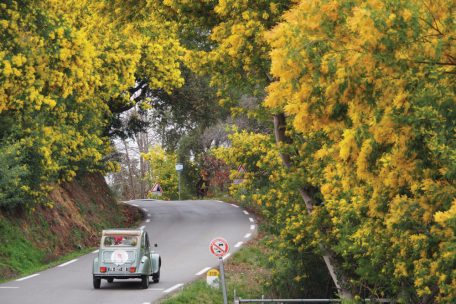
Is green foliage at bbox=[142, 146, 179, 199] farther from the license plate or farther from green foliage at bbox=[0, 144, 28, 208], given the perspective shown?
the license plate

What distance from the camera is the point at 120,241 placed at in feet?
74.7

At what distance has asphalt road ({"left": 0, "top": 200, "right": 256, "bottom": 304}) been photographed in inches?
812

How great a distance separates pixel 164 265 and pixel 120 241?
4670 mm

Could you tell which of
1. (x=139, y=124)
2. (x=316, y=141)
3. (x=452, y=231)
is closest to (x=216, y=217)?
(x=139, y=124)

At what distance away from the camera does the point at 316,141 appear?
18188 mm

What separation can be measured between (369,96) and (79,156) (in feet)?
76.0

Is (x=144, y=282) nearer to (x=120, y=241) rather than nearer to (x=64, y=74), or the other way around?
(x=120, y=241)

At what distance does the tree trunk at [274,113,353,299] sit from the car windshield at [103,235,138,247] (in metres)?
5.41

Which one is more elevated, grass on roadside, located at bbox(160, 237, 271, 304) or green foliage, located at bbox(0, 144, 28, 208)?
green foliage, located at bbox(0, 144, 28, 208)

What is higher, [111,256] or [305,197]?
[305,197]

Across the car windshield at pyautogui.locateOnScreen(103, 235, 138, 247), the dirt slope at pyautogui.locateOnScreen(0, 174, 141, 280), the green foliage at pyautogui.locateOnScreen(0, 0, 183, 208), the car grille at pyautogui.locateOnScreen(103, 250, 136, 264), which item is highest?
the green foliage at pyautogui.locateOnScreen(0, 0, 183, 208)

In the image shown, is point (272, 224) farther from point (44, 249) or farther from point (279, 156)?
point (44, 249)

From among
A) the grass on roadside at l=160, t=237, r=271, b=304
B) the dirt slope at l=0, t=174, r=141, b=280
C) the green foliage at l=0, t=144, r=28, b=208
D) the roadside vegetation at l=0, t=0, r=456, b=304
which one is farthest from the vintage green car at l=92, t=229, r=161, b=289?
the dirt slope at l=0, t=174, r=141, b=280

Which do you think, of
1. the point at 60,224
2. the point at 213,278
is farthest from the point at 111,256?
the point at 60,224
